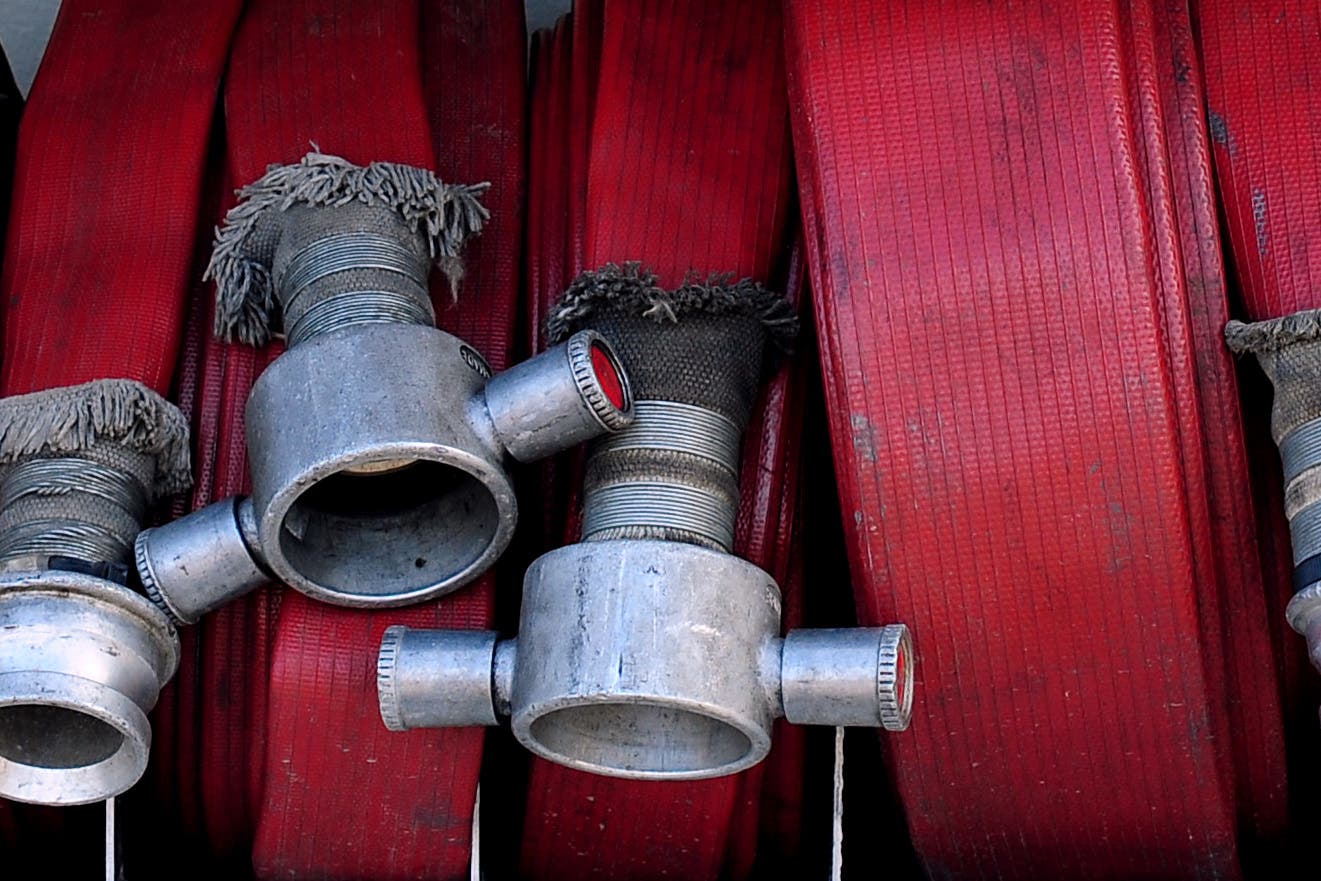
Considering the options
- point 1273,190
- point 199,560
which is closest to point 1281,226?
point 1273,190

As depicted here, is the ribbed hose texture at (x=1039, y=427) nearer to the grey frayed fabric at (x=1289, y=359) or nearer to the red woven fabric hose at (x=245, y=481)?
the grey frayed fabric at (x=1289, y=359)

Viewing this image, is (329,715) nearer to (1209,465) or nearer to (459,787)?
(459,787)

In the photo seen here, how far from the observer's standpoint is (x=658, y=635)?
6.30ft

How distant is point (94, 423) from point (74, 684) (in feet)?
1.26

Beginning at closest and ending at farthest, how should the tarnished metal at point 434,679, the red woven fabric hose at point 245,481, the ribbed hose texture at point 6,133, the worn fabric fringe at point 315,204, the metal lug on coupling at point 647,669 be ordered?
the metal lug on coupling at point 647,669 < the tarnished metal at point 434,679 < the red woven fabric hose at point 245,481 < the worn fabric fringe at point 315,204 < the ribbed hose texture at point 6,133

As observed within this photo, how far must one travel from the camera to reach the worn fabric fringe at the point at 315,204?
2.26 metres

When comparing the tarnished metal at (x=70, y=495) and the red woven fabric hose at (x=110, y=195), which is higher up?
the red woven fabric hose at (x=110, y=195)

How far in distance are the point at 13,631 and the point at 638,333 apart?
28.6 inches

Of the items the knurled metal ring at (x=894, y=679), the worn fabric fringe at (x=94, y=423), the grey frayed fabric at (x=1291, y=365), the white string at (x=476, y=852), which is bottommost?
the white string at (x=476, y=852)

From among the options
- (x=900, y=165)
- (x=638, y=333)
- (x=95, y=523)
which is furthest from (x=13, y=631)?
(x=900, y=165)

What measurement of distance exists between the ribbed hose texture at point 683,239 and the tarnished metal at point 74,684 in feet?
1.51

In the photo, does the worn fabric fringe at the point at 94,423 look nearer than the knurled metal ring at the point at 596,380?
No

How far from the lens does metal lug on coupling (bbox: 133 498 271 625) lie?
2.10 meters

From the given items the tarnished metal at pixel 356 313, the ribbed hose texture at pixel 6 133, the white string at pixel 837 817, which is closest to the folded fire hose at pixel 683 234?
the white string at pixel 837 817
